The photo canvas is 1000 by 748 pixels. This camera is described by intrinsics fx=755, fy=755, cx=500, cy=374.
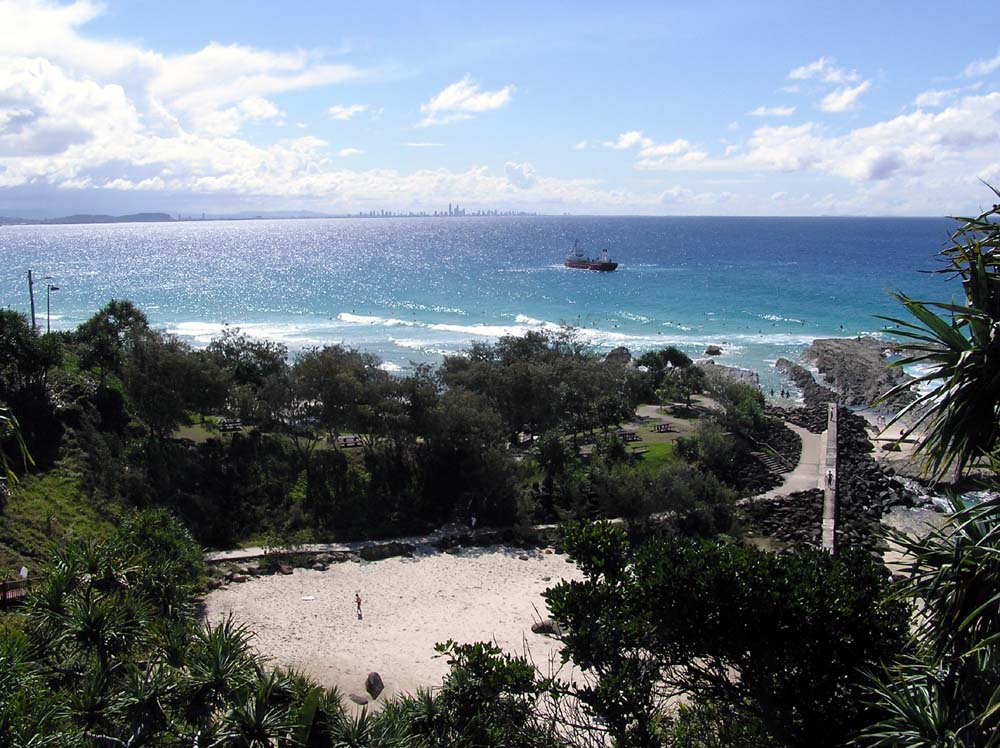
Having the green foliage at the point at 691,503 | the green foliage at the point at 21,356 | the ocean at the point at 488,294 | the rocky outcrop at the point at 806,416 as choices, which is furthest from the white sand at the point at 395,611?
the ocean at the point at 488,294

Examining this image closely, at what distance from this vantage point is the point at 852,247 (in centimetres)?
16138

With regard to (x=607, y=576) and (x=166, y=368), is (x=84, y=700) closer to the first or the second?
(x=607, y=576)

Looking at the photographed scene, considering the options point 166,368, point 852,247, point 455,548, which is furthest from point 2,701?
point 852,247

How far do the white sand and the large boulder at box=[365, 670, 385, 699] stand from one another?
→ 0.24m

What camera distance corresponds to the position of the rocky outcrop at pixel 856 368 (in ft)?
156

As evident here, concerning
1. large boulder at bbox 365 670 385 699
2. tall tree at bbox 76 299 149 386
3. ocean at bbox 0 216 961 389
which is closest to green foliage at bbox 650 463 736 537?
large boulder at bbox 365 670 385 699

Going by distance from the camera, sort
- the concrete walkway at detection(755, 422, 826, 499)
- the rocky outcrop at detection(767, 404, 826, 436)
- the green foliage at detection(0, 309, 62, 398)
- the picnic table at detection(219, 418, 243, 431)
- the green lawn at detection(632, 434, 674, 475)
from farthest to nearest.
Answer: the rocky outcrop at detection(767, 404, 826, 436), the picnic table at detection(219, 418, 243, 431), the concrete walkway at detection(755, 422, 826, 499), the green lawn at detection(632, 434, 674, 475), the green foliage at detection(0, 309, 62, 398)

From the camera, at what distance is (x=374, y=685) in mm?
15836

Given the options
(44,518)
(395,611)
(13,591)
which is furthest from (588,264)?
A: (13,591)

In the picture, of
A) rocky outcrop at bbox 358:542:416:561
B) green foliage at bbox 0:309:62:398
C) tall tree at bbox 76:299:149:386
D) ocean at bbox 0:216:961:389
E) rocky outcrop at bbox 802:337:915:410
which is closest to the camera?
rocky outcrop at bbox 358:542:416:561

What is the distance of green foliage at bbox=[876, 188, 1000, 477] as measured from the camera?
20.2 feet

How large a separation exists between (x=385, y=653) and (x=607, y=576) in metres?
8.08

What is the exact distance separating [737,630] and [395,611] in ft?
38.1

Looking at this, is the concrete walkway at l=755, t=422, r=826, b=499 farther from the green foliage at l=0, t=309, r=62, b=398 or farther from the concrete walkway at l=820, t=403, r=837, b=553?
the green foliage at l=0, t=309, r=62, b=398
